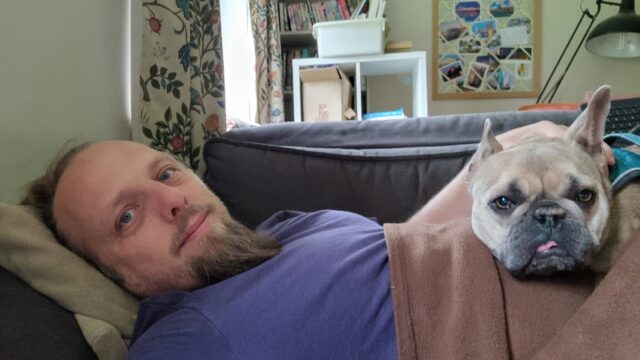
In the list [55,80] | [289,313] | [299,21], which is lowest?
[289,313]

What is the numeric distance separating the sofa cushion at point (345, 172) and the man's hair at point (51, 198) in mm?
528

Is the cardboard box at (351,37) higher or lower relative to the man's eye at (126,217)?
higher

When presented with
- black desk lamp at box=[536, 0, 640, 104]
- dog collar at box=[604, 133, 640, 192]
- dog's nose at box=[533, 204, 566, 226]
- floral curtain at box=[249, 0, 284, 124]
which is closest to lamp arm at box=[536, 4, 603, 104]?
black desk lamp at box=[536, 0, 640, 104]

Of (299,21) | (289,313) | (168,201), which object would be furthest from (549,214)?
(299,21)

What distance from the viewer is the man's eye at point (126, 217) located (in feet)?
3.22

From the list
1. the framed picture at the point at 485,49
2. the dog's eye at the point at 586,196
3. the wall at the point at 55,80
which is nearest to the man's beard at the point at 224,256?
the wall at the point at 55,80

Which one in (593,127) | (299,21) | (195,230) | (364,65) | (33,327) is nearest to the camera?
(33,327)

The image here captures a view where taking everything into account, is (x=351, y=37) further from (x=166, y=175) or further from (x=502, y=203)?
(x=502, y=203)

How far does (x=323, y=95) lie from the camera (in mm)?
2805

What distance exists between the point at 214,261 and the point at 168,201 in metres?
0.16

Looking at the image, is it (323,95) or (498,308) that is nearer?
(498,308)

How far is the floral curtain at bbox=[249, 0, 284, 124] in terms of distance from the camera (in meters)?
2.90

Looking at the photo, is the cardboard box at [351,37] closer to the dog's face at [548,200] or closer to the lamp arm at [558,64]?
the lamp arm at [558,64]

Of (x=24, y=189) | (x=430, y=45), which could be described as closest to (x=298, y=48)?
Answer: (x=430, y=45)
